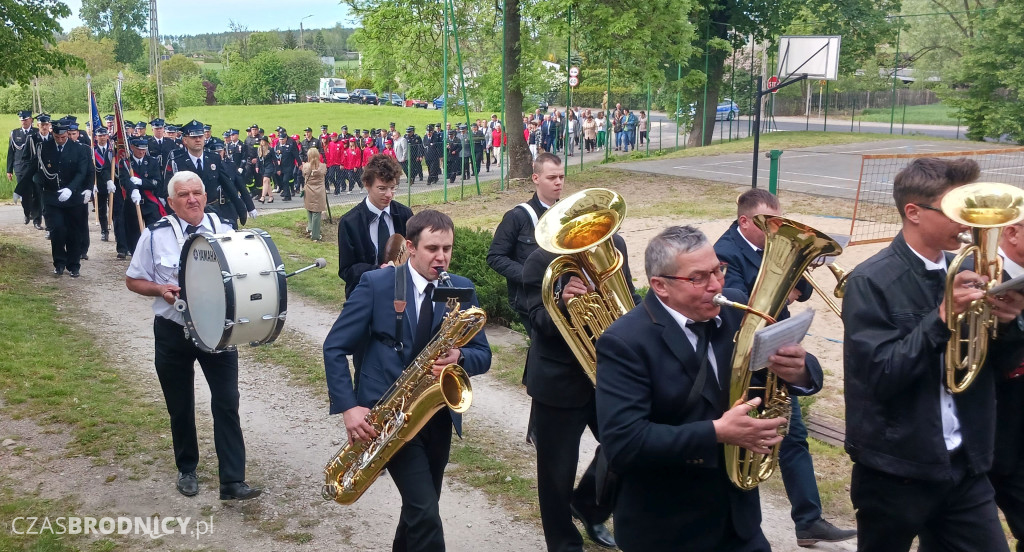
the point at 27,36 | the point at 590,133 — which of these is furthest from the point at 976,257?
the point at 590,133

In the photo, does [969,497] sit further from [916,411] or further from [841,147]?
[841,147]

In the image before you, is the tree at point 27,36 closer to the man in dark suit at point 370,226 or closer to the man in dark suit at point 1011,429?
the man in dark suit at point 370,226

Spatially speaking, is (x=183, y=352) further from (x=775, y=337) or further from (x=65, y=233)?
(x=65, y=233)

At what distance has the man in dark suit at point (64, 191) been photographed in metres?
13.1

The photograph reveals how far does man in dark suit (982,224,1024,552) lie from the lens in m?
3.98

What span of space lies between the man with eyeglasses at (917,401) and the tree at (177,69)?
77.9 metres

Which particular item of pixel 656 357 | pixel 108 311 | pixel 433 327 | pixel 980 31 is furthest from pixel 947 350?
pixel 980 31

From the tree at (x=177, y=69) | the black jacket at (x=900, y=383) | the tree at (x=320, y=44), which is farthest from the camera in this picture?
the tree at (x=320, y=44)

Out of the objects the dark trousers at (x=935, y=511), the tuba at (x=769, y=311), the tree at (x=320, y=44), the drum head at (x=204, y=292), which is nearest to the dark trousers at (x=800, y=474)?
the dark trousers at (x=935, y=511)

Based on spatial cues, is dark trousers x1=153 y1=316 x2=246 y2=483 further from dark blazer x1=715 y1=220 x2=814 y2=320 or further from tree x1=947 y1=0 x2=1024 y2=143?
tree x1=947 y1=0 x2=1024 y2=143

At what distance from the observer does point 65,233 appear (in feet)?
43.3

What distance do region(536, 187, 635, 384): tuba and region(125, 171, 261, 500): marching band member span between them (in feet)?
8.05

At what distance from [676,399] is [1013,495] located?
6.20ft

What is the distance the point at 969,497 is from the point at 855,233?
501 inches
